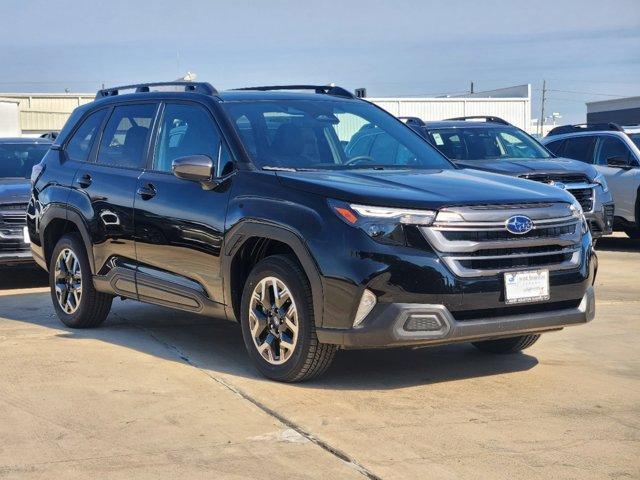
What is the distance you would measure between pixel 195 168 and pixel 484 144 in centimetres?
779

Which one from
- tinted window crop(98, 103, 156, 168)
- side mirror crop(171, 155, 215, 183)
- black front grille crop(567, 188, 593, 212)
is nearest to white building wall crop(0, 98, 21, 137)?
black front grille crop(567, 188, 593, 212)

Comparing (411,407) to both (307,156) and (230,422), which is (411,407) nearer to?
(230,422)

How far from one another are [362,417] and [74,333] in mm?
3463

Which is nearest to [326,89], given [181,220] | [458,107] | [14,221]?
[181,220]

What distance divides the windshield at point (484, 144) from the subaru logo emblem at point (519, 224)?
7622 mm

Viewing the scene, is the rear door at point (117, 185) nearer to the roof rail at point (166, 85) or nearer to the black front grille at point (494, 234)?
the roof rail at point (166, 85)

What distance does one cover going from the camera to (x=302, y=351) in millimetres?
6199

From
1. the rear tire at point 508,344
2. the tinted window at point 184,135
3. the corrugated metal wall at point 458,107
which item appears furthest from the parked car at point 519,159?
the corrugated metal wall at point 458,107

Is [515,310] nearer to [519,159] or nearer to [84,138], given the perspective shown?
[84,138]

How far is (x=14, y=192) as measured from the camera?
11.5 metres

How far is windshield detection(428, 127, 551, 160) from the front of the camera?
1381cm

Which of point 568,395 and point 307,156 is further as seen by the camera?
point 307,156

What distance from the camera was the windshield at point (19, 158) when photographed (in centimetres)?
1270

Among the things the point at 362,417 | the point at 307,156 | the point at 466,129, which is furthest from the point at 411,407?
the point at 466,129
